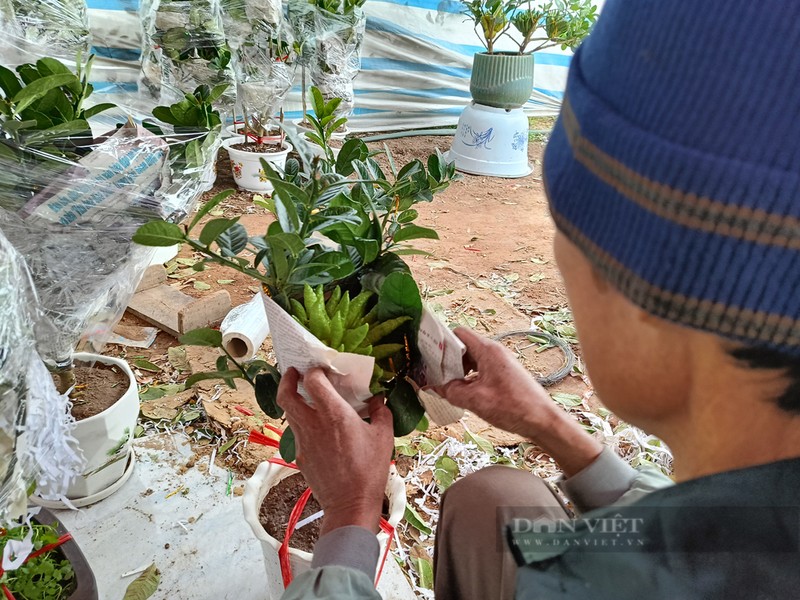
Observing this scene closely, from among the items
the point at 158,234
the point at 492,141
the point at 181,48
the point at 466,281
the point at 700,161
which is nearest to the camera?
the point at 700,161

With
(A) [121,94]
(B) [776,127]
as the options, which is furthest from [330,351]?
(A) [121,94]

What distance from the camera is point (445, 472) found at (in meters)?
1.60

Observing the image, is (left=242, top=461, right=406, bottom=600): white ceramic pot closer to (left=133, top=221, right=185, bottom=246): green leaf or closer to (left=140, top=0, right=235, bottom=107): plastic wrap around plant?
(left=133, top=221, right=185, bottom=246): green leaf

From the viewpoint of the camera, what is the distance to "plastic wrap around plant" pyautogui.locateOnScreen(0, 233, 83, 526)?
2.69ft

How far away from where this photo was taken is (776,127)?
37 centimetres

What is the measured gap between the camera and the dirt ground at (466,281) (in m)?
1.78

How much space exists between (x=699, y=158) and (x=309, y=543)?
0.96 metres

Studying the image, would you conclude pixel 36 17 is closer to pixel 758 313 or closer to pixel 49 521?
pixel 49 521

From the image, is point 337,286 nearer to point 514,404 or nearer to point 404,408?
point 404,408

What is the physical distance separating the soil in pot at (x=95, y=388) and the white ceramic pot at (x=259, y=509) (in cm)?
41

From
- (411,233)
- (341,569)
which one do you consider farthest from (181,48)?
(341,569)

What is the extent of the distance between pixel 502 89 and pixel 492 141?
1.12 ft

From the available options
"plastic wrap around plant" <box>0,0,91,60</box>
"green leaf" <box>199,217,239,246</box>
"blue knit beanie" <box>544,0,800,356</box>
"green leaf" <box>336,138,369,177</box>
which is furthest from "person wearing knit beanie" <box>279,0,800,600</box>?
"plastic wrap around plant" <box>0,0,91,60</box>

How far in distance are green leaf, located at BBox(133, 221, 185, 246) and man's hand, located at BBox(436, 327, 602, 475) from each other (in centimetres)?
42
